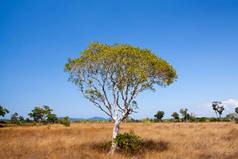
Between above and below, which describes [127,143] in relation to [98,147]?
above

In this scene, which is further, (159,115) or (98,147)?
(159,115)

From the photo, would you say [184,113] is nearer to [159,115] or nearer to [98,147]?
[159,115]

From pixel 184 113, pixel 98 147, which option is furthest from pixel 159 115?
pixel 98 147

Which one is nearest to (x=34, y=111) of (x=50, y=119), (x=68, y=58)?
(x=50, y=119)

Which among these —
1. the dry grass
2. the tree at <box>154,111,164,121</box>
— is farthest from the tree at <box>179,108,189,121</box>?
the dry grass

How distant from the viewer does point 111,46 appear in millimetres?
14805

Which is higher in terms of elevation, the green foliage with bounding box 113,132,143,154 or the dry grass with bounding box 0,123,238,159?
the green foliage with bounding box 113,132,143,154

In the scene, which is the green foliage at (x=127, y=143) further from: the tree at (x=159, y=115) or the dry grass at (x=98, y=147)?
the tree at (x=159, y=115)

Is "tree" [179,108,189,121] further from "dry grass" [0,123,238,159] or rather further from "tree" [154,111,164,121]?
"dry grass" [0,123,238,159]

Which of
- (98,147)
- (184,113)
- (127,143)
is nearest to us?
(127,143)

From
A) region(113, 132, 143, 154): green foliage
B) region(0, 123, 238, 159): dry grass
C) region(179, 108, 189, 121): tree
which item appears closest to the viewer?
region(0, 123, 238, 159): dry grass

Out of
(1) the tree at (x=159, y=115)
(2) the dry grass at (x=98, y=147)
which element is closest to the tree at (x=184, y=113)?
(1) the tree at (x=159, y=115)

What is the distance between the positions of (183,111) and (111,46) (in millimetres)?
85878

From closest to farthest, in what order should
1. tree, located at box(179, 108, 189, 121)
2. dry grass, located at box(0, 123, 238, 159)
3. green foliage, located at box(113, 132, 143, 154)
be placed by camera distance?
dry grass, located at box(0, 123, 238, 159)
green foliage, located at box(113, 132, 143, 154)
tree, located at box(179, 108, 189, 121)
